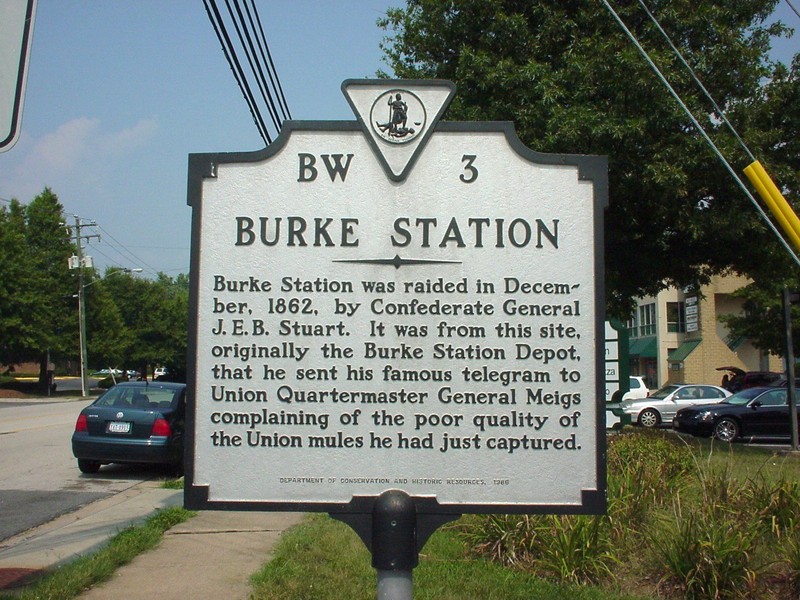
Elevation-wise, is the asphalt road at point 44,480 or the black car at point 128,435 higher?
the black car at point 128,435

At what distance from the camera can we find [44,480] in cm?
1238

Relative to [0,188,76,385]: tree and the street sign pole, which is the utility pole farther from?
the street sign pole

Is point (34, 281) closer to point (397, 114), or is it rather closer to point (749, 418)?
point (749, 418)

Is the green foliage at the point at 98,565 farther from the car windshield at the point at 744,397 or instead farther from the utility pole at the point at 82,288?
the utility pole at the point at 82,288

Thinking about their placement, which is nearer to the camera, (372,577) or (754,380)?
(372,577)

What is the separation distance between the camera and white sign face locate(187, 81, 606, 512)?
128 inches

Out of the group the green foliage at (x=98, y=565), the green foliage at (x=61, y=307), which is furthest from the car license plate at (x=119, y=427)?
the green foliage at (x=61, y=307)

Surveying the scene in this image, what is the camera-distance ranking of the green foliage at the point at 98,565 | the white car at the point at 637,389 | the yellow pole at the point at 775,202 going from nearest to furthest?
1. the green foliage at the point at 98,565
2. the yellow pole at the point at 775,202
3. the white car at the point at 637,389

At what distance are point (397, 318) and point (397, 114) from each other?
0.82 m

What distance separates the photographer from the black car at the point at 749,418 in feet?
65.2

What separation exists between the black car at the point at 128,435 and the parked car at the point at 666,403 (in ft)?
51.1

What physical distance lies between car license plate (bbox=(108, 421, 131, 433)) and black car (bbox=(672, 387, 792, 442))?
13.3m

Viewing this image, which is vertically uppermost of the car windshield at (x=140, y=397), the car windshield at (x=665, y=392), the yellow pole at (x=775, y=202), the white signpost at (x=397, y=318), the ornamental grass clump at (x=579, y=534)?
the yellow pole at (x=775, y=202)

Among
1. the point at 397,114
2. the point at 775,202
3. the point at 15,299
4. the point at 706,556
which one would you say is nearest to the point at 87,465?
the point at 706,556
